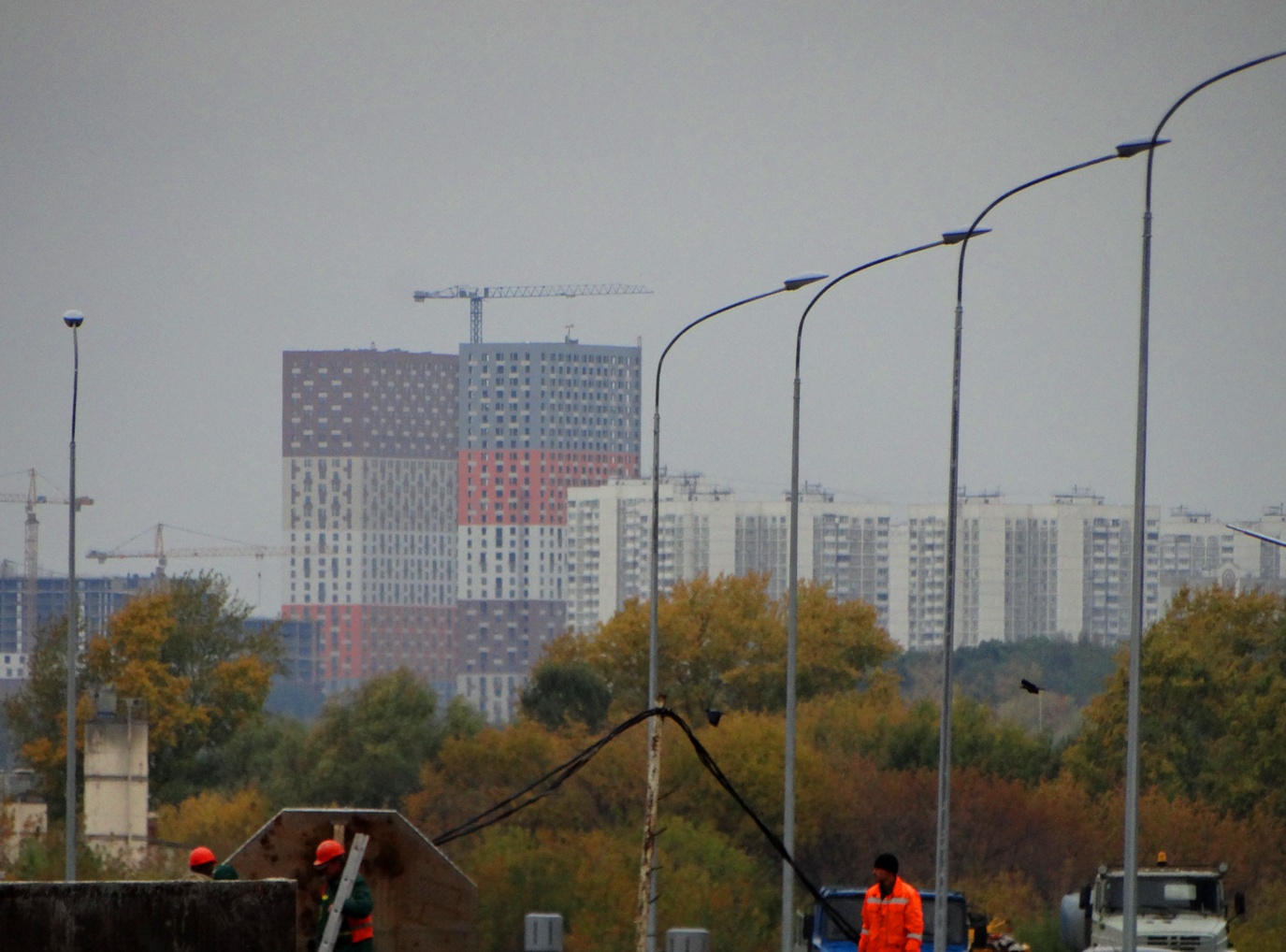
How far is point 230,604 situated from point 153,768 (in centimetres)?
1273

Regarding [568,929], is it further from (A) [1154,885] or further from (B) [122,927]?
(B) [122,927]

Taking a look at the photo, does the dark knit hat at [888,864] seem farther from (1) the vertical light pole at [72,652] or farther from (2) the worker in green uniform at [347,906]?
(1) the vertical light pole at [72,652]

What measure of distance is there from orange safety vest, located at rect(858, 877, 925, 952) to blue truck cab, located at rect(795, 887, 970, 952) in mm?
6305

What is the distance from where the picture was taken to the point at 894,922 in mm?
14539

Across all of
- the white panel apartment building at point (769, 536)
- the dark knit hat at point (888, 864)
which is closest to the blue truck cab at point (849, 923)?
the dark knit hat at point (888, 864)

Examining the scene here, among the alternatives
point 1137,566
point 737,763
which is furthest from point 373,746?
point 1137,566

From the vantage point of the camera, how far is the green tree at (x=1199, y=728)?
211 feet

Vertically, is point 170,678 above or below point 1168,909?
below

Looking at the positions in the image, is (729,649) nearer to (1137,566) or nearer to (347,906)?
(1137,566)

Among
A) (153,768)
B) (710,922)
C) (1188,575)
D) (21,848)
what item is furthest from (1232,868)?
(1188,575)

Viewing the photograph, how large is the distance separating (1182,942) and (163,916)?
15.3 metres

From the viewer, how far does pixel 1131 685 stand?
1923 cm

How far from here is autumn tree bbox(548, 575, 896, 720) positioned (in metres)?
76.8

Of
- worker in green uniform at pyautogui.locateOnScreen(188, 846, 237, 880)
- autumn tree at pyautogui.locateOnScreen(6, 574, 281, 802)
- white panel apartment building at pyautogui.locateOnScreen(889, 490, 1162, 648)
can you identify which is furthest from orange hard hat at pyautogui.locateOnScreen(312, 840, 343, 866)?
white panel apartment building at pyautogui.locateOnScreen(889, 490, 1162, 648)
